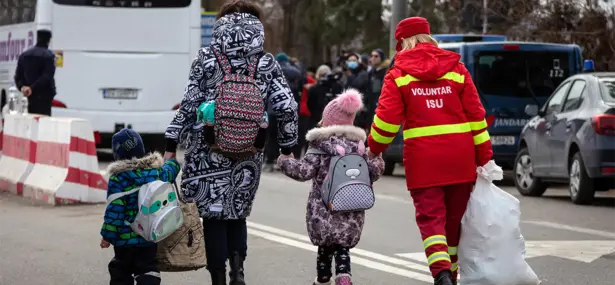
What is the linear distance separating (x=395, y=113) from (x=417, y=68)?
27 cm

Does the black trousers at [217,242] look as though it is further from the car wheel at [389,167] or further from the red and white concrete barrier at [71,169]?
the car wheel at [389,167]

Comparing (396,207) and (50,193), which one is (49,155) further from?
(396,207)

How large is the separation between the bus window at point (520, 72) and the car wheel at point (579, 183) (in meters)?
3.13

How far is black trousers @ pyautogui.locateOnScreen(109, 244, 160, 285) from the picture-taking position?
7453mm

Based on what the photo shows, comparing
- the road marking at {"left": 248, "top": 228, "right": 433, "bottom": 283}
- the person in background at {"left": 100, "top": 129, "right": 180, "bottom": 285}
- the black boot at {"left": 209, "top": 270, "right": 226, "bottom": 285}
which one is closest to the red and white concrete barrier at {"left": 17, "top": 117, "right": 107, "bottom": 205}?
the road marking at {"left": 248, "top": 228, "right": 433, "bottom": 283}

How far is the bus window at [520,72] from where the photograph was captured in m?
19.0

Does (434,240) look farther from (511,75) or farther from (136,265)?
(511,75)

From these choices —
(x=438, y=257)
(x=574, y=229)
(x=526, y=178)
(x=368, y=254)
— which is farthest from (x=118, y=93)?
(x=438, y=257)

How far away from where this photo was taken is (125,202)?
7.36 meters

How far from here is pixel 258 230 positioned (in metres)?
12.7

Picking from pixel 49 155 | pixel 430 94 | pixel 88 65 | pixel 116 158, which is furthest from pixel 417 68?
pixel 88 65

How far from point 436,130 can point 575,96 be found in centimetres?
885

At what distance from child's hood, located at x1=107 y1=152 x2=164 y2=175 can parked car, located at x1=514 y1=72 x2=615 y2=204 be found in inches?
340

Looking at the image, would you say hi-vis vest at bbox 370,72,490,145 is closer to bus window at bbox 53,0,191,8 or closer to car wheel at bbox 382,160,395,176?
car wheel at bbox 382,160,395,176
